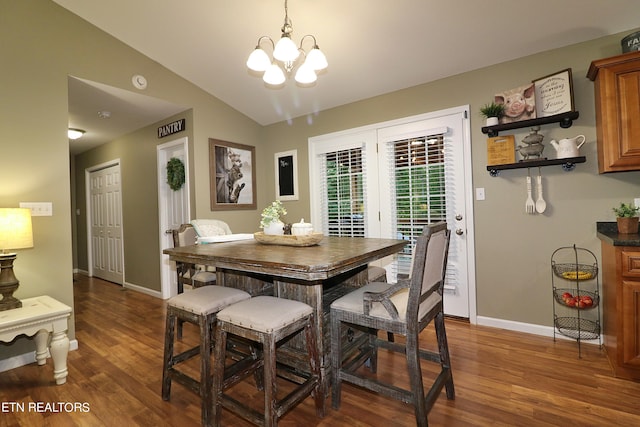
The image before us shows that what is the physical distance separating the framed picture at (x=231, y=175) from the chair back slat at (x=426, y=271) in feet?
9.65

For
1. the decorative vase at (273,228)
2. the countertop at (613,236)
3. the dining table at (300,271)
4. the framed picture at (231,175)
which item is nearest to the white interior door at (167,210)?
the framed picture at (231,175)

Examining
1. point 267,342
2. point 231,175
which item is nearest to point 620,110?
point 267,342

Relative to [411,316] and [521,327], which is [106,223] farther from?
[521,327]

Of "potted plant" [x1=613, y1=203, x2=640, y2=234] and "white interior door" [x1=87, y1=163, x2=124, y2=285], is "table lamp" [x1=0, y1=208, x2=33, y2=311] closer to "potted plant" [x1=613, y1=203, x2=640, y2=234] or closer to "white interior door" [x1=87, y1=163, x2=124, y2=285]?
"white interior door" [x1=87, y1=163, x2=124, y2=285]

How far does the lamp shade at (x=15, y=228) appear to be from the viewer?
217 centimetres

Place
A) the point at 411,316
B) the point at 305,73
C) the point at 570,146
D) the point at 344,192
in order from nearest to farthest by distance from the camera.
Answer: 1. the point at 411,316
2. the point at 305,73
3. the point at 570,146
4. the point at 344,192

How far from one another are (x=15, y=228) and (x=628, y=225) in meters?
4.25

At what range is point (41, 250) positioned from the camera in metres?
2.59

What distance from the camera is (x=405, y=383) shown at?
80.1 inches

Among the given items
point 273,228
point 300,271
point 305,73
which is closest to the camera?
point 300,271

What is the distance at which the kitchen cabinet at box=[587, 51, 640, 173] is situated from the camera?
2135 millimetres

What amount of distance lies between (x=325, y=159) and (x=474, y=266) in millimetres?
2083

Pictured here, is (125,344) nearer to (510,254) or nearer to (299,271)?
(299,271)

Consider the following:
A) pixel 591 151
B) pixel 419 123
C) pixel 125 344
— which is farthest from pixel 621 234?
pixel 125 344
